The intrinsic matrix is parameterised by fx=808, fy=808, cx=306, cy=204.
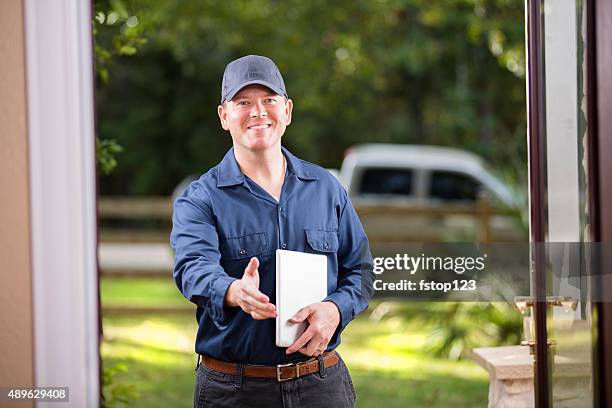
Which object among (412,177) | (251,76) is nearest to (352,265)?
(251,76)

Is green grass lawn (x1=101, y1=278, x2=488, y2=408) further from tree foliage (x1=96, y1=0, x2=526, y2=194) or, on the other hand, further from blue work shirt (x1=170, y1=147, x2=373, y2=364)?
tree foliage (x1=96, y1=0, x2=526, y2=194)

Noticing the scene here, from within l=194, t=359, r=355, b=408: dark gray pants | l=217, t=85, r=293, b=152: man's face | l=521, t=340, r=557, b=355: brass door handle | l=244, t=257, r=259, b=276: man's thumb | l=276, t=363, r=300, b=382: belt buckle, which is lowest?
l=194, t=359, r=355, b=408: dark gray pants

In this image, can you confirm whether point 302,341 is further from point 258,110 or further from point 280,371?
point 258,110

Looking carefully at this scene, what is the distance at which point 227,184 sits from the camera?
8.42 feet

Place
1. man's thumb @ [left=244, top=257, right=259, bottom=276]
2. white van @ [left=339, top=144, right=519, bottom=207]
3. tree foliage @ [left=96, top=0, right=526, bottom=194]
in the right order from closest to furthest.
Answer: man's thumb @ [left=244, top=257, right=259, bottom=276]
tree foliage @ [left=96, top=0, right=526, bottom=194]
white van @ [left=339, top=144, right=519, bottom=207]

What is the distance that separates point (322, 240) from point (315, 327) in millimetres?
277

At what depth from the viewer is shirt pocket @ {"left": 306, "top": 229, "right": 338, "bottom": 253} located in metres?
2.56

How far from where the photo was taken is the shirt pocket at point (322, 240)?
256 cm

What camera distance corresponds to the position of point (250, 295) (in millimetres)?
2375

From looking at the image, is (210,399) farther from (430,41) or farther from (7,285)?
(430,41)

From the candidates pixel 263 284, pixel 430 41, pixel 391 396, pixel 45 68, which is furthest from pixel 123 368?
pixel 430 41

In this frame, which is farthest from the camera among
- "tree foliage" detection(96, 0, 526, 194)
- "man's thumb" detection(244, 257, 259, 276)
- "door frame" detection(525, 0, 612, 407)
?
"tree foliage" detection(96, 0, 526, 194)

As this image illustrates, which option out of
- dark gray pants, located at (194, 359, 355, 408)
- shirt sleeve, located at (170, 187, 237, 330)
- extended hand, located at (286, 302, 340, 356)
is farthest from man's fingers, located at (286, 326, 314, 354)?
shirt sleeve, located at (170, 187, 237, 330)

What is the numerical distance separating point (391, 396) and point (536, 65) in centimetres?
324
